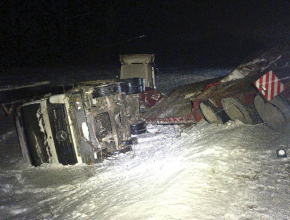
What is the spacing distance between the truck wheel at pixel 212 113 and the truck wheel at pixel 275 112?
1064 millimetres

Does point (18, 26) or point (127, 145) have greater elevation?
point (18, 26)

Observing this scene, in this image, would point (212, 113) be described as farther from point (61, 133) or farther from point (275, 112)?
point (61, 133)

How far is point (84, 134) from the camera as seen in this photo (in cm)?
550

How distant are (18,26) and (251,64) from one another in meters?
22.8

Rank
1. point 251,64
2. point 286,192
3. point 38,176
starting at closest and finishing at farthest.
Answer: point 286,192
point 38,176
point 251,64

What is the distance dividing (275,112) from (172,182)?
9.13ft

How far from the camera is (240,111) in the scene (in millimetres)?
5910

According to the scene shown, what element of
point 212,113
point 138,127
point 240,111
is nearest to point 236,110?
point 240,111

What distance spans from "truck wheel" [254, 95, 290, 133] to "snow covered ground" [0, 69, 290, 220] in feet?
0.78

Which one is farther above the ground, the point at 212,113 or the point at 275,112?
the point at 275,112

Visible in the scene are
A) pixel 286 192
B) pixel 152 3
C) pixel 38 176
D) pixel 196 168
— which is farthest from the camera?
pixel 152 3

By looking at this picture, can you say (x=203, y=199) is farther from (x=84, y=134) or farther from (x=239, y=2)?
(x=239, y=2)

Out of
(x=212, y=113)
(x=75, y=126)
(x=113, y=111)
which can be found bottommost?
(x=212, y=113)

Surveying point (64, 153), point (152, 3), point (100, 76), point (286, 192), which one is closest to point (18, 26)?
point (100, 76)
